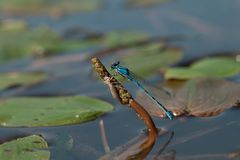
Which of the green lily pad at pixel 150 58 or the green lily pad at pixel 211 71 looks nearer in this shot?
the green lily pad at pixel 211 71

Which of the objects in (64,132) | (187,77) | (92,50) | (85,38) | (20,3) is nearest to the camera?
(64,132)

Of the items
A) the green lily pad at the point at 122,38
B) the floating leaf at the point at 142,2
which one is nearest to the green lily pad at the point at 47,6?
the floating leaf at the point at 142,2

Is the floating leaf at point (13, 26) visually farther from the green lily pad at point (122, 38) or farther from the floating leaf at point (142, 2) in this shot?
the floating leaf at point (142, 2)

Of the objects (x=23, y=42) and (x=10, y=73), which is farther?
(x=23, y=42)

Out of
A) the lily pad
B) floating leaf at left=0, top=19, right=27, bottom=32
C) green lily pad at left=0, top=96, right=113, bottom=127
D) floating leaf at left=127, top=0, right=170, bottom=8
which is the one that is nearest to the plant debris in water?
floating leaf at left=0, top=19, right=27, bottom=32

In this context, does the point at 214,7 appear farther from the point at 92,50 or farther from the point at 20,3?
the point at 20,3

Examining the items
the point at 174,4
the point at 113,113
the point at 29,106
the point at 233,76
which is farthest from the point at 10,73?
the point at 174,4
